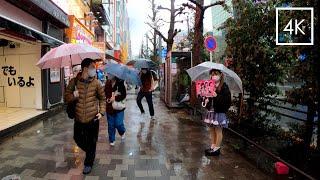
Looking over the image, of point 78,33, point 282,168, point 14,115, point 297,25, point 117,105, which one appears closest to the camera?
point 297,25

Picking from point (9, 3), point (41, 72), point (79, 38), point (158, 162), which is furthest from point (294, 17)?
point (79, 38)

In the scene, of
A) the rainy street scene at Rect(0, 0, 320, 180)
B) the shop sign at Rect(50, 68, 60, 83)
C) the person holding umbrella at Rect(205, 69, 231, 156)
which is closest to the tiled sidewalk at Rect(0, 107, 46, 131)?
the rainy street scene at Rect(0, 0, 320, 180)

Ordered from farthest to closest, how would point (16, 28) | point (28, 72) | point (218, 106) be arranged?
point (28, 72) → point (16, 28) → point (218, 106)

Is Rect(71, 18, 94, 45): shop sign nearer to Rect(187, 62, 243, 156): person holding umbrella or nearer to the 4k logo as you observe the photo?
Rect(187, 62, 243, 156): person holding umbrella

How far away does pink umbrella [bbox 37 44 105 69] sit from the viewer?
650 centimetres

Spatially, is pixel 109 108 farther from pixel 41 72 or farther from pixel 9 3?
pixel 41 72

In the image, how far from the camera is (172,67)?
53.7 ft

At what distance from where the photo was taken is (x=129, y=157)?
743cm

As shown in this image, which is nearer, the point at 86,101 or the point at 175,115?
the point at 86,101

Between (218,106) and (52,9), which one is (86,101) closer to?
(218,106)

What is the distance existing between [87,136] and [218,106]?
2.74 metres

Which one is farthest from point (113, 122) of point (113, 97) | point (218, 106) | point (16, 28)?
point (16, 28)

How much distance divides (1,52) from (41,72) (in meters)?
1.92

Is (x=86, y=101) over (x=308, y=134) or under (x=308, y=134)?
over
